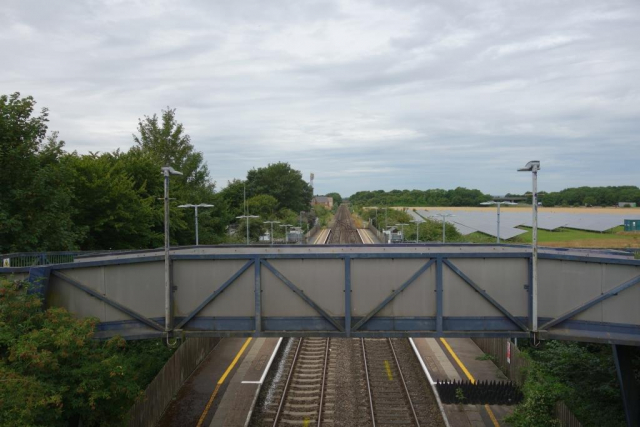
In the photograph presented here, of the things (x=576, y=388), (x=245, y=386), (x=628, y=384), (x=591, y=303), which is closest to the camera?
(x=591, y=303)

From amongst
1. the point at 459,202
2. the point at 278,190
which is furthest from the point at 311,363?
the point at 459,202

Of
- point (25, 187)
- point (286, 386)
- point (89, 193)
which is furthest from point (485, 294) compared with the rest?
point (89, 193)

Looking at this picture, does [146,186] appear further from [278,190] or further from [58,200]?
[278,190]

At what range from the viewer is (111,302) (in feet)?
42.3

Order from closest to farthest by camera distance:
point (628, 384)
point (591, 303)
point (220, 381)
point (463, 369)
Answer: point (591, 303), point (628, 384), point (220, 381), point (463, 369)

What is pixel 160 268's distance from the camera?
532 inches

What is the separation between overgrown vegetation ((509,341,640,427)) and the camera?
1739 cm

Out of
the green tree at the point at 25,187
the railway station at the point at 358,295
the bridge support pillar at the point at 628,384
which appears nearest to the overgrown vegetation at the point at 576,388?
the bridge support pillar at the point at 628,384

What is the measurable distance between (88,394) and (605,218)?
10391 cm

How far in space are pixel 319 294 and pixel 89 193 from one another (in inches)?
1102

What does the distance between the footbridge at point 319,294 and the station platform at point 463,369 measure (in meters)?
7.51

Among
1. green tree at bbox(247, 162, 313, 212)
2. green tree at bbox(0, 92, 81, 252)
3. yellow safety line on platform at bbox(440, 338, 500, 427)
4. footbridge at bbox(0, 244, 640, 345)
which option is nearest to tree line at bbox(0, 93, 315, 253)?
green tree at bbox(0, 92, 81, 252)

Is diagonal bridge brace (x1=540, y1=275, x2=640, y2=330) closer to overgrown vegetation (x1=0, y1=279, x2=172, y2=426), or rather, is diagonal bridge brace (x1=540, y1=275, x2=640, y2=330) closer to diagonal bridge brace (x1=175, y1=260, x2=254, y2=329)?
diagonal bridge brace (x1=175, y1=260, x2=254, y2=329)

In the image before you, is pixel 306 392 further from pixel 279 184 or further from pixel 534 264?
pixel 279 184
